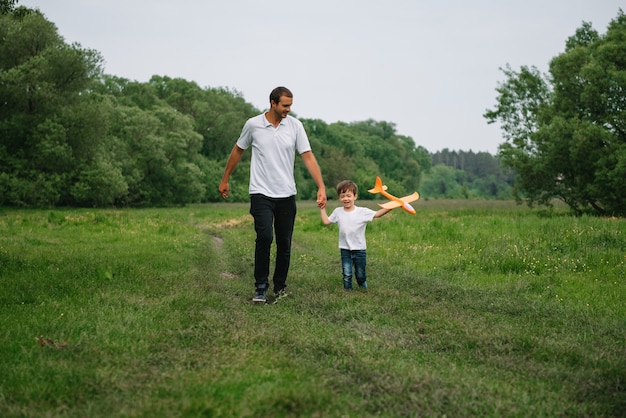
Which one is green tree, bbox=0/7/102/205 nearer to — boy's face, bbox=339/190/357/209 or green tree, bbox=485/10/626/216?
green tree, bbox=485/10/626/216

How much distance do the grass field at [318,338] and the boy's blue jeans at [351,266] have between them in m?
0.24

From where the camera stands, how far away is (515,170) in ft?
109

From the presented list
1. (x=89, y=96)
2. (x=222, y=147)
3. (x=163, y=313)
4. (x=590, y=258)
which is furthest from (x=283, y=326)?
(x=222, y=147)

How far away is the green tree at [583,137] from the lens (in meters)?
27.5

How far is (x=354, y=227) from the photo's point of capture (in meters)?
8.69

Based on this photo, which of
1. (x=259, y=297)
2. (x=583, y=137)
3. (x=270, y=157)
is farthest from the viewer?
(x=583, y=137)

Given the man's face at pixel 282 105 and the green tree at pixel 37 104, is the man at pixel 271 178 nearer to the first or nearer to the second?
the man's face at pixel 282 105

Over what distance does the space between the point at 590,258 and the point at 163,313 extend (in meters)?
8.65

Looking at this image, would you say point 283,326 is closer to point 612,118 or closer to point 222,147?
point 612,118

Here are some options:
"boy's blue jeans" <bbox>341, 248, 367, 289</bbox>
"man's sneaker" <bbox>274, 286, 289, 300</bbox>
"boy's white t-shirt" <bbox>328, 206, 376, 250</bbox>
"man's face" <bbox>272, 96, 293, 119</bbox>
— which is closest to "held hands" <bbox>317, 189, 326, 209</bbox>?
"boy's white t-shirt" <bbox>328, 206, 376, 250</bbox>

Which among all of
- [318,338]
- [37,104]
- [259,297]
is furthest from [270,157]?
[37,104]

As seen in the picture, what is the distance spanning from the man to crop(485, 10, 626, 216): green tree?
75.6ft

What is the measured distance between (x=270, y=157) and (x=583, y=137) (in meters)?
24.7

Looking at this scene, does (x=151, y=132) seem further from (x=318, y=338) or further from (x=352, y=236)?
(x=318, y=338)
